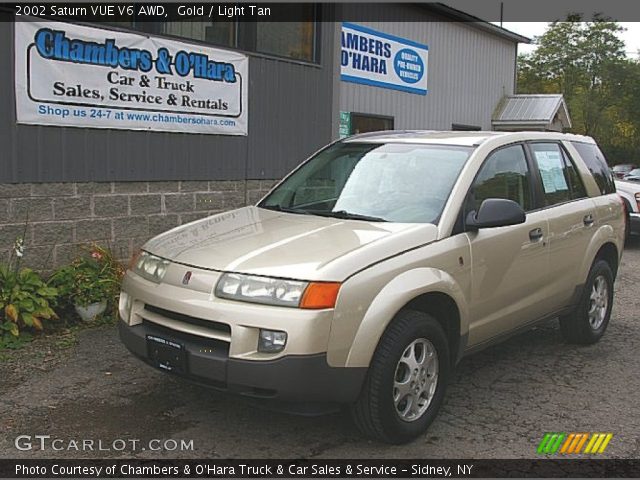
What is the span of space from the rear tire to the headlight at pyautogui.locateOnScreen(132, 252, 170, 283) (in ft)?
11.5

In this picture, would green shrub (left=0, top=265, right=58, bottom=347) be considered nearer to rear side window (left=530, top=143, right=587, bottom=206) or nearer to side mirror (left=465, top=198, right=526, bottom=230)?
side mirror (left=465, top=198, right=526, bottom=230)

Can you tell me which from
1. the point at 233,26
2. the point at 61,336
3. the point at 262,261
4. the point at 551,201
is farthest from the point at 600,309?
Answer: the point at 233,26

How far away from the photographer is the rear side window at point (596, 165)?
6.31 meters

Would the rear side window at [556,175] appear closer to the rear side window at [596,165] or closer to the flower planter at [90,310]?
the rear side window at [596,165]

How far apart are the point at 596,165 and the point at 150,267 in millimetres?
4161

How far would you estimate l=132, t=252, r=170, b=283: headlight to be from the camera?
4.17 m

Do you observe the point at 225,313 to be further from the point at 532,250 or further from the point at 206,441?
the point at 532,250

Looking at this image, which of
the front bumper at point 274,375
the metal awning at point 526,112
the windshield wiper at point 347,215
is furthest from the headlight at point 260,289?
the metal awning at point 526,112

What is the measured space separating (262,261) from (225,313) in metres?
0.35

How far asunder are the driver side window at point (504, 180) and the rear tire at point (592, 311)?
3.89 feet

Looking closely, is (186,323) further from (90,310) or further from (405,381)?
(90,310)

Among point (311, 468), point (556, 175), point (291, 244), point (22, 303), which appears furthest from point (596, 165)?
point (22, 303)

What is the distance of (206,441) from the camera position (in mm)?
4059

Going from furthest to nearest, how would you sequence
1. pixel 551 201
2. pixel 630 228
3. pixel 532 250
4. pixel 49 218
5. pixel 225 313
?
pixel 630 228 → pixel 49 218 → pixel 551 201 → pixel 532 250 → pixel 225 313
